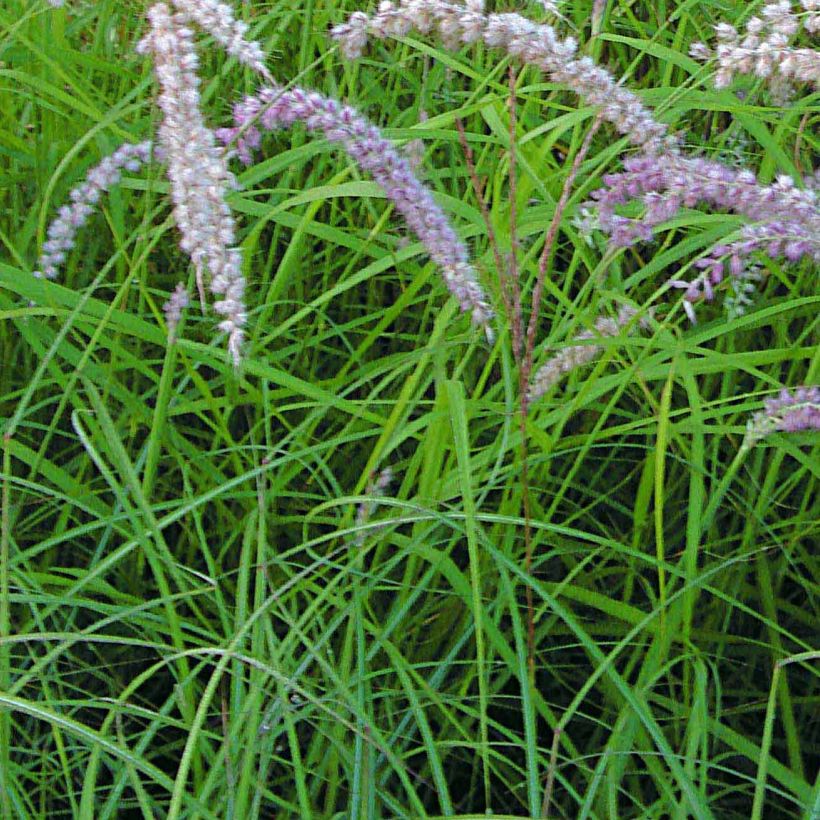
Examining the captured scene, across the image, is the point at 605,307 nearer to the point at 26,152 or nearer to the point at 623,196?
the point at 623,196

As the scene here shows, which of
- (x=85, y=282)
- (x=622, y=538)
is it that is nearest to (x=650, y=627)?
(x=622, y=538)

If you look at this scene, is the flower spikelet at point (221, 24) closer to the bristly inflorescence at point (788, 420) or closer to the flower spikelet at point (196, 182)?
the flower spikelet at point (196, 182)

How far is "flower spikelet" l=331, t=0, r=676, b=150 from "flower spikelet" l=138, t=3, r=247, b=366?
172 mm

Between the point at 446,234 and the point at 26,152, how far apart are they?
0.72m

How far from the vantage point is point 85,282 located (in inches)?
56.4

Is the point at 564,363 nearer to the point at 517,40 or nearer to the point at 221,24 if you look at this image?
the point at 517,40

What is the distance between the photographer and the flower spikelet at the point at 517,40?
0.99m

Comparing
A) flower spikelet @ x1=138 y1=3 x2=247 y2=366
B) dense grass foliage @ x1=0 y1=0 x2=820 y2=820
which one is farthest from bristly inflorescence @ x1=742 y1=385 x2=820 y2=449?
flower spikelet @ x1=138 y1=3 x2=247 y2=366

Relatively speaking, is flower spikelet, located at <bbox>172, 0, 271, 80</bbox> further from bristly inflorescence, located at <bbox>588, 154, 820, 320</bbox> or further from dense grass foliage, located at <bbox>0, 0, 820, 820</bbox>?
bristly inflorescence, located at <bbox>588, 154, 820, 320</bbox>

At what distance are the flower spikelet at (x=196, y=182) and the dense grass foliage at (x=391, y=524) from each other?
0.14m

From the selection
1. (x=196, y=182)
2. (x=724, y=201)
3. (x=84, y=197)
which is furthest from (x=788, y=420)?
(x=84, y=197)

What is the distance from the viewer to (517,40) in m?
1.00

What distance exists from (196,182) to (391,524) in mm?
316

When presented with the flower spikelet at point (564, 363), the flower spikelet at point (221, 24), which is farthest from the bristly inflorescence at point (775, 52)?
the flower spikelet at point (221, 24)
